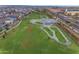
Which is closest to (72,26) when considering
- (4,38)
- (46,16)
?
(46,16)
